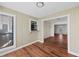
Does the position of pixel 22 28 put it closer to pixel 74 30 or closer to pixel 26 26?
pixel 26 26

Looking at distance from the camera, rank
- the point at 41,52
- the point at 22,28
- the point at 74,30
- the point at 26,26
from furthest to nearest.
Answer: the point at 26,26, the point at 22,28, the point at 41,52, the point at 74,30

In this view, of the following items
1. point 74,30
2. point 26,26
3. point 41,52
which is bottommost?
point 41,52

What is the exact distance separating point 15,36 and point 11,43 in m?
0.41

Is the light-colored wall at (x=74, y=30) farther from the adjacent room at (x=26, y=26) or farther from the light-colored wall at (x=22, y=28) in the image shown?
the light-colored wall at (x=22, y=28)

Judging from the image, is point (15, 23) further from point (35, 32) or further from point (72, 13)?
point (72, 13)

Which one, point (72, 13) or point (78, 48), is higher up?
point (72, 13)

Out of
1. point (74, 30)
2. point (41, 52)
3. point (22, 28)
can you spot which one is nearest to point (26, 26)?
point (22, 28)

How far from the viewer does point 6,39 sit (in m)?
3.43

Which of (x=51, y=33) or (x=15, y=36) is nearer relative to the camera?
(x=15, y=36)

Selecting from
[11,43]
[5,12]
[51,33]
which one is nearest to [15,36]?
[11,43]

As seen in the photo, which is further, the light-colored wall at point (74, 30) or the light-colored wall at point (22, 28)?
the light-colored wall at point (22, 28)

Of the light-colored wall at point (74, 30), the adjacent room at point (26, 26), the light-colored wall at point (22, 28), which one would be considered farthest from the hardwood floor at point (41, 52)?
the light-colored wall at point (22, 28)

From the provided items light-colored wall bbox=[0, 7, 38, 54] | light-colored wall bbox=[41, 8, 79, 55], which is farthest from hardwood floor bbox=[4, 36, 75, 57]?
light-colored wall bbox=[0, 7, 38, 54]

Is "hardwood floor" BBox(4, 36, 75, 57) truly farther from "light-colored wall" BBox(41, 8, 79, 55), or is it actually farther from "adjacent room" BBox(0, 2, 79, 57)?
"light-colored wall" BBox(41, 8, 79, 55)
